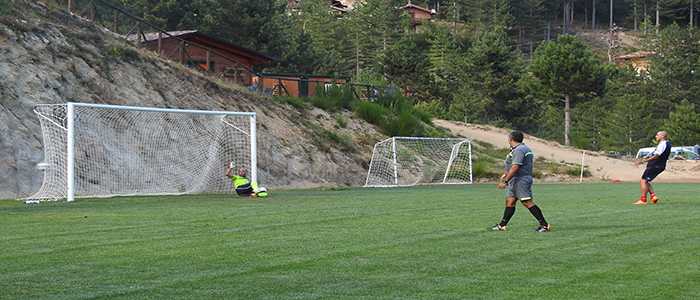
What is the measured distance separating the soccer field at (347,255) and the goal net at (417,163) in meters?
24.6

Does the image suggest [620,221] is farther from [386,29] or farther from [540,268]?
[386,29]

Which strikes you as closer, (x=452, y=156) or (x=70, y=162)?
(x=70, y=162)

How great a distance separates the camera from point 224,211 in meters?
21.0

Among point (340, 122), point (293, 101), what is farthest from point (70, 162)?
point (340, 122)

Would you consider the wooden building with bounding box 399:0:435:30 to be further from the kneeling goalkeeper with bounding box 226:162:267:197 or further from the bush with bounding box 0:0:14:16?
the kneeling goalkeeper with bounding box 226:162:267:197

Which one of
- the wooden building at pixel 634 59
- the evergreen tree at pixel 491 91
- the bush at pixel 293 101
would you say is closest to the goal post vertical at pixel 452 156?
the bush at pixel 293 101

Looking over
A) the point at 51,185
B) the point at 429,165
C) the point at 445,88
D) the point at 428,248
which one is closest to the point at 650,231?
the point at 428,248

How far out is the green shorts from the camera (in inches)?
612

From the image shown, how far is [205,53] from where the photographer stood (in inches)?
2153

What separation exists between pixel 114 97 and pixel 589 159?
32.0m

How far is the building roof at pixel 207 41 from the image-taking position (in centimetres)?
5118

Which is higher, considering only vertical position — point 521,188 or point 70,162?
point 521,188

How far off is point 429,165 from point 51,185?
73.6 feet

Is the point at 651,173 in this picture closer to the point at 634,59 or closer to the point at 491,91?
the point at 491,91
